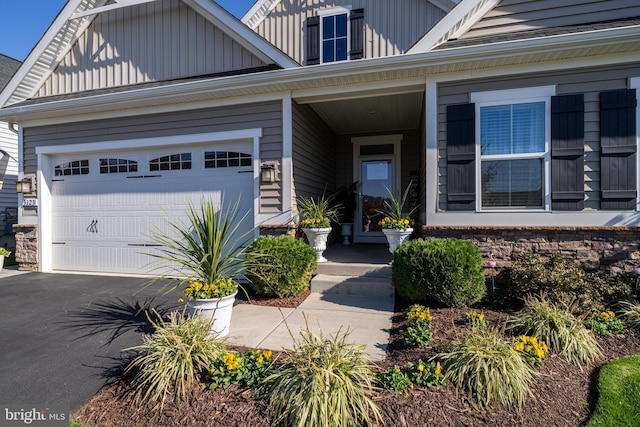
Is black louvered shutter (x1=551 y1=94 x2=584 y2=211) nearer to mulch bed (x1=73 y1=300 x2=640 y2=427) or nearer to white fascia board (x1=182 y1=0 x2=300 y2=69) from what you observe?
mulch bed (x1=73 y1=300 x2=640 y2=427)

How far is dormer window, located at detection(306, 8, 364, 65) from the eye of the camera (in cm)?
663

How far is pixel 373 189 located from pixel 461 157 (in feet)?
10.9

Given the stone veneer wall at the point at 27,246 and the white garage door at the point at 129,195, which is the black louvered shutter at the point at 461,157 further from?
the stone veneer wall at the point at 27,246

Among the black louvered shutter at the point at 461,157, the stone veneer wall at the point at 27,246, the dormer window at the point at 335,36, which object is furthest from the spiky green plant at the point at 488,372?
the stone veneer wall at the point at 27,246

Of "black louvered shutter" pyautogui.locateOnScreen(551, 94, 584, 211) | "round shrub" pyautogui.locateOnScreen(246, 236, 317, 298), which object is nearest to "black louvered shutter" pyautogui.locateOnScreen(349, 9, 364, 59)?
"black louvered shutter" pyautogui.locateOnScreen(551, 94, 584, 211)

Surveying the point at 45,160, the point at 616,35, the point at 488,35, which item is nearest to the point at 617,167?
the point at 616,35

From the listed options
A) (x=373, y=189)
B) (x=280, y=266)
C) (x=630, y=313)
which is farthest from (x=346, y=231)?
(x=630, y=313)

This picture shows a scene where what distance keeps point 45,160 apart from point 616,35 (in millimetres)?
9313

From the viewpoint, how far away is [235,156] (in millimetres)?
5629

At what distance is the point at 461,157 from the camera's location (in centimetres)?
452

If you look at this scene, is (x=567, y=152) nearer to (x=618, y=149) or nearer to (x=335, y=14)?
(x=618, y=149)

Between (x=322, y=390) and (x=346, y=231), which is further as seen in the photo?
(x=346, y=231)

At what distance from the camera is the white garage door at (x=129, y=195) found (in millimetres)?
5680

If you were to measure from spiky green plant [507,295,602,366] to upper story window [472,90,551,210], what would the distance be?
5.82ft
